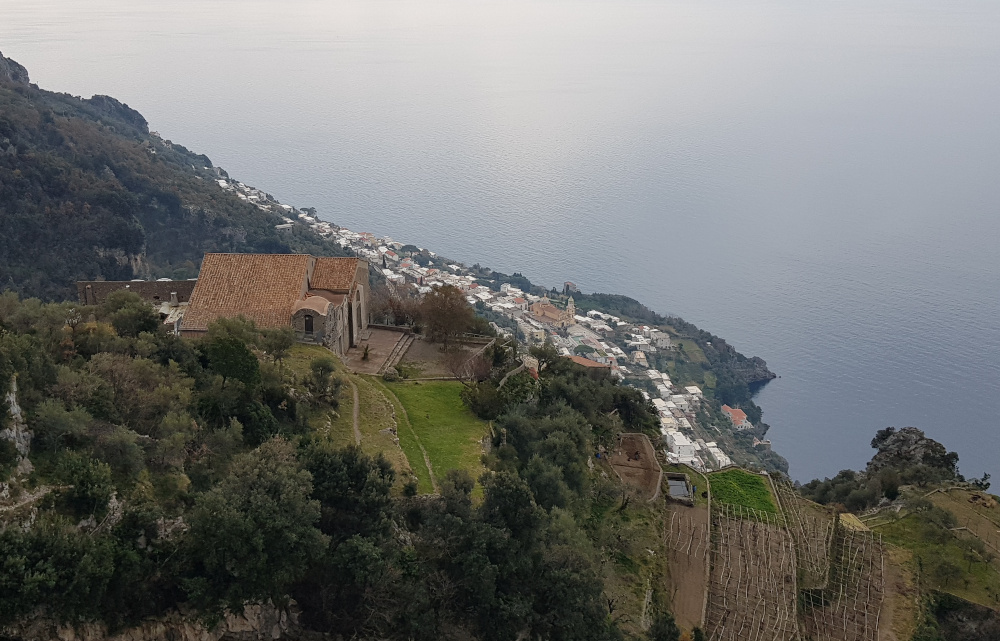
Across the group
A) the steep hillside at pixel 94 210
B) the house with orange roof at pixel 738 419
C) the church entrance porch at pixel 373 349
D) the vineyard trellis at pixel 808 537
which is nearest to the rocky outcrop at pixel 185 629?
the church entrance porch at pixel 373 349

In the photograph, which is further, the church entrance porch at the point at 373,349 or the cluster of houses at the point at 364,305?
the church entrance porch at the point at 373,349

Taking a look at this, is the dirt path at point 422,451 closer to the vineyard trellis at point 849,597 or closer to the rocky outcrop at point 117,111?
the vineyard trellis at point 849,597

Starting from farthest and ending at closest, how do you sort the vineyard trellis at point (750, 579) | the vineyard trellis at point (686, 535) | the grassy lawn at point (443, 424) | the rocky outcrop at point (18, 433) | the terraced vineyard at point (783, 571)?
the vineyard trellis at point (686, 535) → the grassy lawn at point (443, 424) → the terraced vineyard at point (783, 571) → the vineyard trellis at point (750, 579) → the rocky outcrop at point (18, 433)

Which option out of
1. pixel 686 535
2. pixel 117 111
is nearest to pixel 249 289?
pixel 686 535

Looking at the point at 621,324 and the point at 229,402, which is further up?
the point at 229,402

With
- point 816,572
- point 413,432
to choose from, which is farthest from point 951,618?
point 413,432

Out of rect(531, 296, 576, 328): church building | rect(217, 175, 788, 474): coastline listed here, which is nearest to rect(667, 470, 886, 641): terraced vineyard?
rect(217, 175, 788, 474): coastline

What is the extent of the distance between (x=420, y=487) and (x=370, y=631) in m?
5.01

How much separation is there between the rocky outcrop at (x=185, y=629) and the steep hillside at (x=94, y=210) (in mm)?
44487

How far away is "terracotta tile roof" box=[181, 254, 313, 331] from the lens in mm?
28328

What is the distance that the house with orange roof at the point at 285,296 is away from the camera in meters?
28.4

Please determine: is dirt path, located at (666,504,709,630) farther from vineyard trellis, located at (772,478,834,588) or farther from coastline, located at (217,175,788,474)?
coastline, located at (217,175,788,474)

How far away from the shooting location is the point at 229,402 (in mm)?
19703

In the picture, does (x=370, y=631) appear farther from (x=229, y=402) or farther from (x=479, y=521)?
(x=229, y=402)
